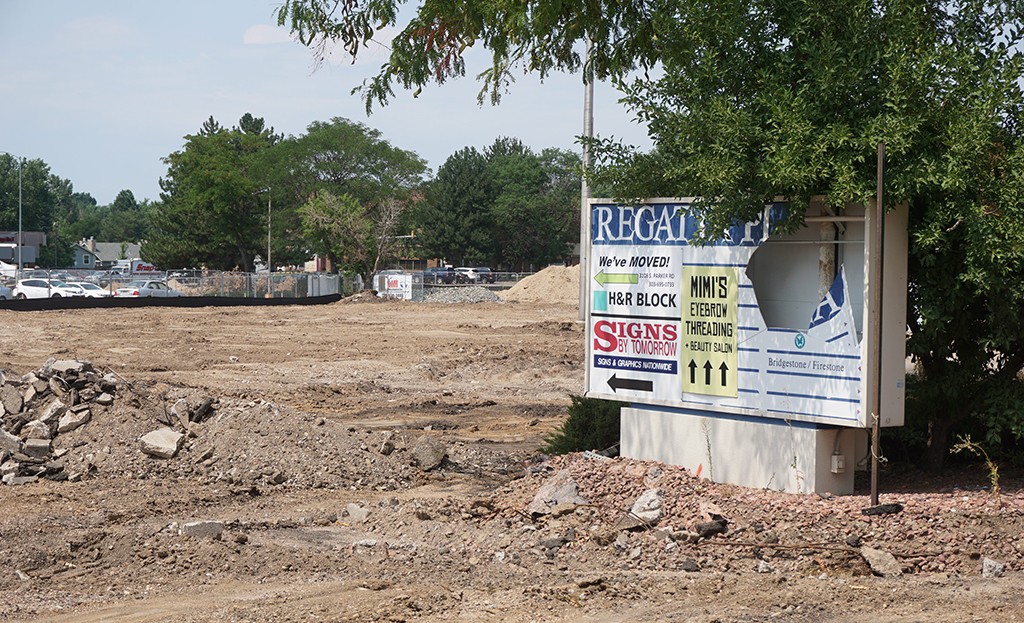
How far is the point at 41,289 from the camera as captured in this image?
176ft

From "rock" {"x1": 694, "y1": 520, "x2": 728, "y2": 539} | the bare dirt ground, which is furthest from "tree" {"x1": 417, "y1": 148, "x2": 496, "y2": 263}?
"rock" {"x1": 694, "y1": 520, "x2": 728, "y2": 539}

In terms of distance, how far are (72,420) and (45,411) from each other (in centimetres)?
36

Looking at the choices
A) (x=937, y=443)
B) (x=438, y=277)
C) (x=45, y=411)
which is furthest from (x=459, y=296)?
(x=937, y=443)


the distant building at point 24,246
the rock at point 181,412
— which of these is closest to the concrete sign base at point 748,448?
the rock at point 181,412

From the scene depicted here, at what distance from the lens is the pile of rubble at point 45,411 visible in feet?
40.3

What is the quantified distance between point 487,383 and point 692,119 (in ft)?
47.3

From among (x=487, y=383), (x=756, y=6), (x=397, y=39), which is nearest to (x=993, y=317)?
(x=756, y=6)

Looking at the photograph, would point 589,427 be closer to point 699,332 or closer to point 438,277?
point 699,332

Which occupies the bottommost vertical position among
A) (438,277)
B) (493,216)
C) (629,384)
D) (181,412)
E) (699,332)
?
(181,412)

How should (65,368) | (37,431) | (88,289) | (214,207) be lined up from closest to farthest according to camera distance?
(37,431) < (65,368) < (88,289) < (214,207)

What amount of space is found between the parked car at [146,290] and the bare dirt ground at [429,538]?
141 feet

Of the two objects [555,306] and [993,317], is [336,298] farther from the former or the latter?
[993,317]

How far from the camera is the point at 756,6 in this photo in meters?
9.85

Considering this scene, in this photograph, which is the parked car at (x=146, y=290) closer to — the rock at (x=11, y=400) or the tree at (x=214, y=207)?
the tree at (x=214, y=207)
